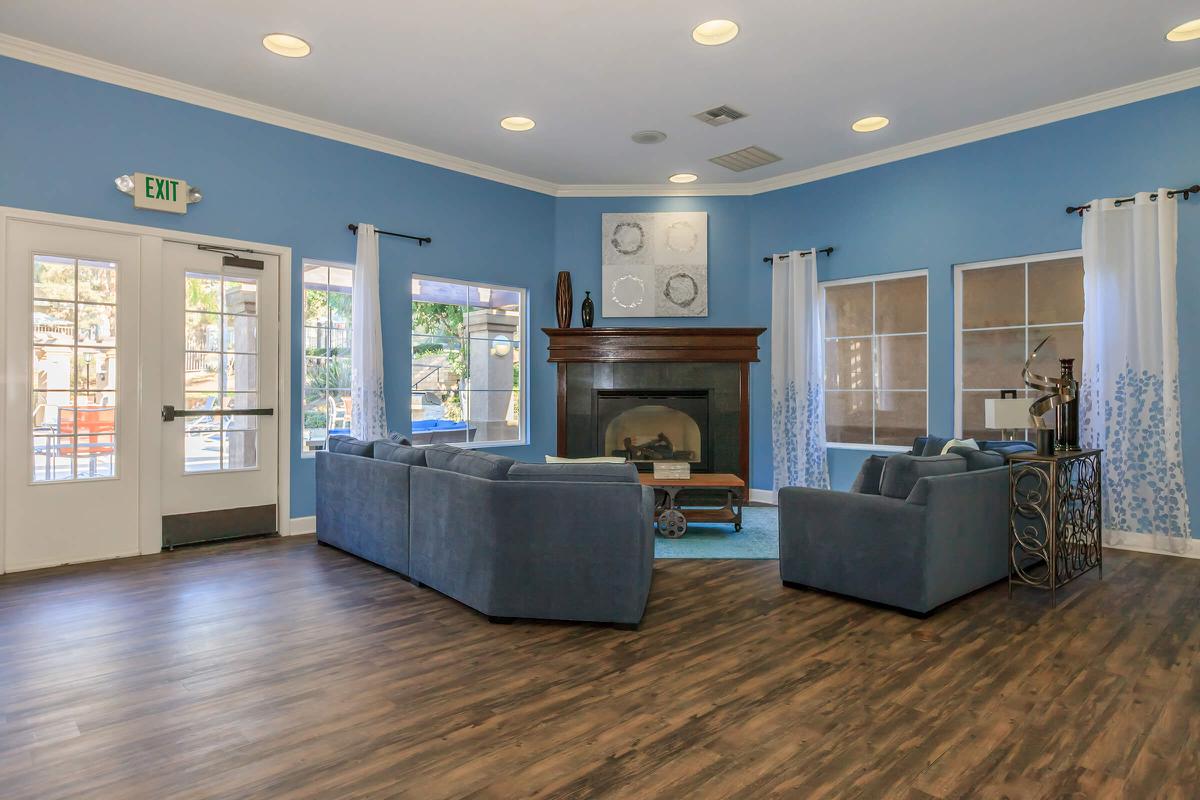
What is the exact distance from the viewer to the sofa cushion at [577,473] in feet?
10.3

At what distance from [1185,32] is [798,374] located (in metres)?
3.33

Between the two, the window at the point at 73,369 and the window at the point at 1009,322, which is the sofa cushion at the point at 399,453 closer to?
the window at the point at 73,369

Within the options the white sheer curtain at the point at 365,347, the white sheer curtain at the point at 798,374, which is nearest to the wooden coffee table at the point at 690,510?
the white sheer curtain at the point at 798,374

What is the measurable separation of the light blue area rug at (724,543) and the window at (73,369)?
3.53m

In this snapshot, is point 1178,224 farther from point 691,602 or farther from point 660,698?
point 660,698

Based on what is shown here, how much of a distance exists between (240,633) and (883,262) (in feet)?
17.4

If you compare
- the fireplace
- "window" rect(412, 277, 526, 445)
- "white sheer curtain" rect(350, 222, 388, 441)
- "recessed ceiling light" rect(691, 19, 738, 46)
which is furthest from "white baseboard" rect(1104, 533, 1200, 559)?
"white sheer curtain" rect(350, 222, 388, 441)

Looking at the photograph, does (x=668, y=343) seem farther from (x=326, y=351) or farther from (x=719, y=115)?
(x=326, y=351)

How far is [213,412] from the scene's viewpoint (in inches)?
187

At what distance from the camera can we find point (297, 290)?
5.10 meters

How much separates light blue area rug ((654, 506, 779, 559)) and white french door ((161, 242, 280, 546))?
2858mm

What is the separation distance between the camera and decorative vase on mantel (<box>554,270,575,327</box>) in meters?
6.51

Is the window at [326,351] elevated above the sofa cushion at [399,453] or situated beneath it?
elevated above

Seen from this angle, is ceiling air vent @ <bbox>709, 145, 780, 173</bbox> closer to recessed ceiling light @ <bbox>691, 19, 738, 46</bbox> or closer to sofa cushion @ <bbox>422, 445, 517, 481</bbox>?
recessed ceiling light @ <bbox>691, 19, 738, 46</bbox>
